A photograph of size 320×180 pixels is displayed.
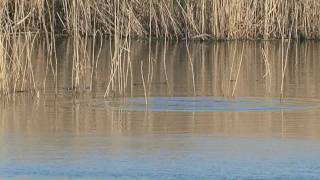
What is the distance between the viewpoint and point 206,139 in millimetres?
6891

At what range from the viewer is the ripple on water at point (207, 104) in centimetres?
830

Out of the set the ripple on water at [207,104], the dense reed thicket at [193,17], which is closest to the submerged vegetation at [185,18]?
the dense reed thicket at [193,17]

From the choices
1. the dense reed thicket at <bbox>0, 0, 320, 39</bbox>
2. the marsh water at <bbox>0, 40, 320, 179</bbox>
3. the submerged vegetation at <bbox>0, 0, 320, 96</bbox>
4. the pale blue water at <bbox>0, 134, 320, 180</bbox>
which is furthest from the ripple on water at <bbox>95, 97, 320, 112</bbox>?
the dense reed thicket at <bbox>0, 0, 320, 39</bbox>

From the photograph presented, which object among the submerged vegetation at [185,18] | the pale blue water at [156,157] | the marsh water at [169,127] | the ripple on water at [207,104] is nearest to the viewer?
the pale blue water at [156,157]

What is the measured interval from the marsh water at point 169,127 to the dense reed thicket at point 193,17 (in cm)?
429

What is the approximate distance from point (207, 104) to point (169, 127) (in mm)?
1280

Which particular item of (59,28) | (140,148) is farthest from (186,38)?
(140,148)

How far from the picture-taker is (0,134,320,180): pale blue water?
229 inches

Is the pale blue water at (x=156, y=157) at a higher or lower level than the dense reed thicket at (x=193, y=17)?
lower

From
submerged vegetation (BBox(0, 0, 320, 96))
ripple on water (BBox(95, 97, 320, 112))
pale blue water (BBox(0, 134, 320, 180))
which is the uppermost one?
submerged vegetation (BBox(0, 0, 320, 96))

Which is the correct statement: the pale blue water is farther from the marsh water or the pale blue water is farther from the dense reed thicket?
the dense reed thicket

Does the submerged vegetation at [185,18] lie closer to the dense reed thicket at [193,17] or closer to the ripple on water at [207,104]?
the dense reed thicket at [193,17]

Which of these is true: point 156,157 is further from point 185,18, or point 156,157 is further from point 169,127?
point 185,18

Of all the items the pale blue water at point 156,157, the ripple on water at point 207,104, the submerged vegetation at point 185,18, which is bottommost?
the pale blue water at point 156,157
